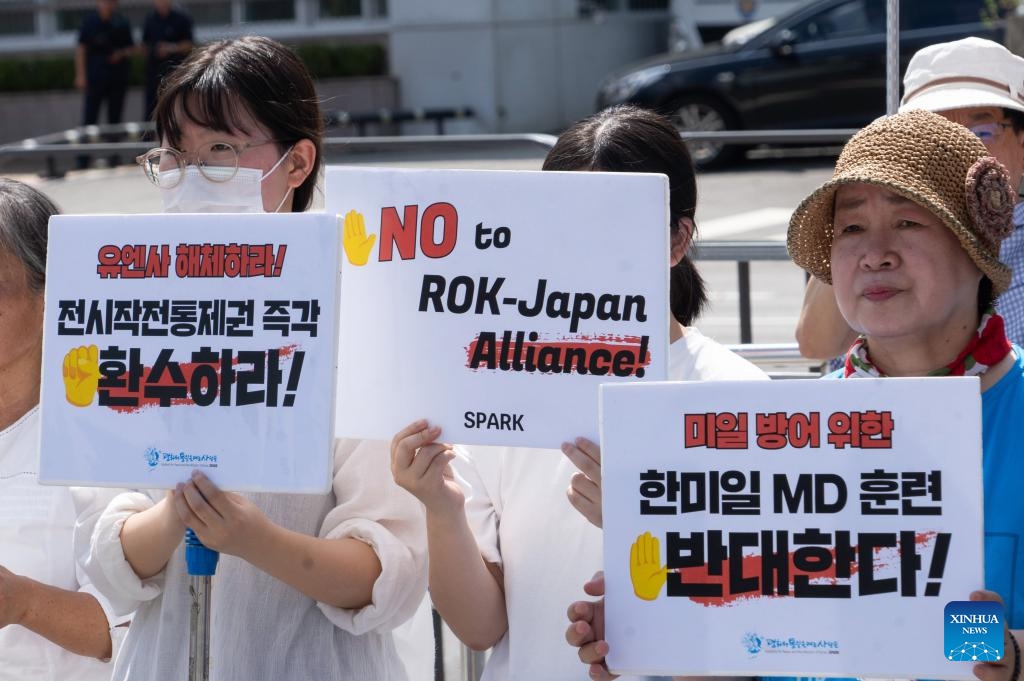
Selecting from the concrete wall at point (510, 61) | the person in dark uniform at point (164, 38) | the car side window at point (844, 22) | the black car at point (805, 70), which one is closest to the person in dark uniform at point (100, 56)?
the person in dark uniform at point (164, 38)

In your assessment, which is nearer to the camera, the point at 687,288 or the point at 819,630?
the point at 819,630

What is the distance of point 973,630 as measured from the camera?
2023mm

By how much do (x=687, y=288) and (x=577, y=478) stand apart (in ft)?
2.24

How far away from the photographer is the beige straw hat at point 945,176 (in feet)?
7.25

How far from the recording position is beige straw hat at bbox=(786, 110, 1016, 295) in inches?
87.0

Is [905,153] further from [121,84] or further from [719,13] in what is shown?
[719,13]

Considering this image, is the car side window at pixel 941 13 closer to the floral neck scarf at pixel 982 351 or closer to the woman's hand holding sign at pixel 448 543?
the floral neck scarf at pixel 982 351

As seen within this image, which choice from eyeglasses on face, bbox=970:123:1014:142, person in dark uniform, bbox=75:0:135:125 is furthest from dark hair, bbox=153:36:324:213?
person in dark uniform, bbox=75:0:135:125

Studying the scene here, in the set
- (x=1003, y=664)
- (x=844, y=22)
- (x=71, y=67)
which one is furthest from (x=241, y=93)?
(x=71, y=67)

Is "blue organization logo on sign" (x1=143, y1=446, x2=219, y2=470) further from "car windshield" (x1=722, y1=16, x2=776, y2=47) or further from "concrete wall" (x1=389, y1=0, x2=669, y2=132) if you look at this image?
"concrete wall" (x1=389, y1=0, x2=669, y2=132)

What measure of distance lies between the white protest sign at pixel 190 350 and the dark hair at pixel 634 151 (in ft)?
1.96

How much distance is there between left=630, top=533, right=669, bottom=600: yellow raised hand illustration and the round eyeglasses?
3.79 ft

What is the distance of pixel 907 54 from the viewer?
13.0m

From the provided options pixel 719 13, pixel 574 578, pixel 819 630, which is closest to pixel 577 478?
pixel 574 578
